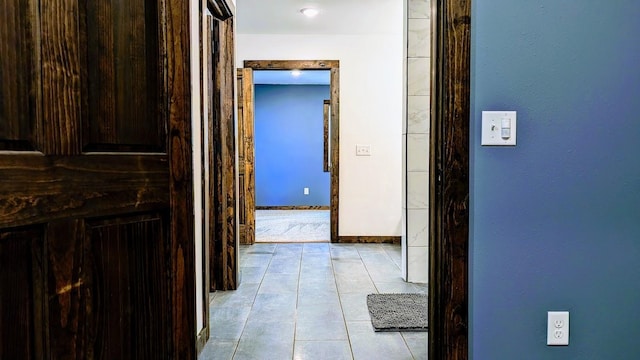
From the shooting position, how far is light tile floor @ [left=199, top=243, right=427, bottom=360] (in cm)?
214

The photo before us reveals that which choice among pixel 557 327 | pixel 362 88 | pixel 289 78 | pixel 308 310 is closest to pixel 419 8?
pixel 362 88

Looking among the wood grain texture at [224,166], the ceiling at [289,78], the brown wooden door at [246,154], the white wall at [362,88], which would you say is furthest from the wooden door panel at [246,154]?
the ceiling at [289,78]

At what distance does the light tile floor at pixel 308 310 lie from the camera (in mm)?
2141

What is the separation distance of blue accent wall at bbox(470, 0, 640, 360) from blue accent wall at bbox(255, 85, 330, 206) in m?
6.84

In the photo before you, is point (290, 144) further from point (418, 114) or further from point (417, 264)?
point (417, 264)

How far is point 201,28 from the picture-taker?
2.24m

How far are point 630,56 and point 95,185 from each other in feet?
5.68

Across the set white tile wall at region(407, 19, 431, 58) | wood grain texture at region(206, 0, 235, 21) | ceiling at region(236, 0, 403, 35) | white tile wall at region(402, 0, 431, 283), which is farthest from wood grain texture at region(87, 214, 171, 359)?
ceiling at region(236, 0, 403, 35)

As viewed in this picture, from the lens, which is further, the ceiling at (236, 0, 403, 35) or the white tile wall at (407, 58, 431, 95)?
the ceiling at (236, 0, 403, 35)

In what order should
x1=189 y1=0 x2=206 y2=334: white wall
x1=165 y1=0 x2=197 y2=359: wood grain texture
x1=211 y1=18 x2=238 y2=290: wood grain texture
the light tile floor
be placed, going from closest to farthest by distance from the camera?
x1=165 y1=0 x2=197 y2=359: wood grain texture → x1=189 y1=0 x2=206 y2=334: white wall → the light tile floor → x1=211 y1=18 x2=238 y2=290: wood grain texture

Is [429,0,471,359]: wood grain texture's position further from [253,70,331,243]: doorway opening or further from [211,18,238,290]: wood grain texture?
[253,70,331,243]: doorway opening

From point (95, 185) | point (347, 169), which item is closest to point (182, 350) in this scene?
point (95, 185)

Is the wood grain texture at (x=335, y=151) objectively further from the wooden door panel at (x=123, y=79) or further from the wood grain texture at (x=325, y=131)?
the wooden door panel at (x=123, y=79)

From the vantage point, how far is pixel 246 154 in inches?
193
